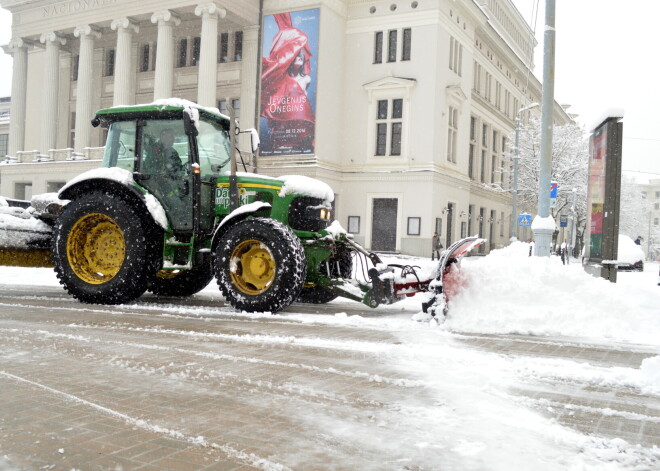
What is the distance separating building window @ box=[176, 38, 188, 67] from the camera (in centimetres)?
4094

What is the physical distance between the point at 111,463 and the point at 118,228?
21.3 ft

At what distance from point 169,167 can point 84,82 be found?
1346 inches

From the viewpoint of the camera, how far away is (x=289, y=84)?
115 feet

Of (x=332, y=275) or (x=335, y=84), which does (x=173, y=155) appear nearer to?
(x=332, y=275)

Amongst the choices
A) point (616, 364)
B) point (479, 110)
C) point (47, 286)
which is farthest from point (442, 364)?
point (479, 110)

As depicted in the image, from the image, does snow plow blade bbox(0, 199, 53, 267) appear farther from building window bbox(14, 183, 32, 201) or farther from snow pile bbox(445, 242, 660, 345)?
building window bbox(14, 183, 32, 201)

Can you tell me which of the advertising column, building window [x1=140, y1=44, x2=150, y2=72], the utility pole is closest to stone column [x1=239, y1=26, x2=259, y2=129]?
building window [x1=140, y1=44, x2=150, y2=72]

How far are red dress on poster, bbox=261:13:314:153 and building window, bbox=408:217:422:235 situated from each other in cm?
707

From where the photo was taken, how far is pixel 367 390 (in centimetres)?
465

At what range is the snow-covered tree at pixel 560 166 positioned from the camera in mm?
46062

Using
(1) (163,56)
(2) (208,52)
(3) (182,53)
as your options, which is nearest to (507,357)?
(2) (208,52)

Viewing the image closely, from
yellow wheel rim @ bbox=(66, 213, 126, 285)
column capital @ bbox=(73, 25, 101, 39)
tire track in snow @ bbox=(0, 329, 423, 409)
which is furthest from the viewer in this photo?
column capital @ bbox=(73, 25, 101, 39)

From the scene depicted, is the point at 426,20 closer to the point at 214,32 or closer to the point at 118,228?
the point at 214,32

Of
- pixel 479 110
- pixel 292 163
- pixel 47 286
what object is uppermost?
pixel 479 110
